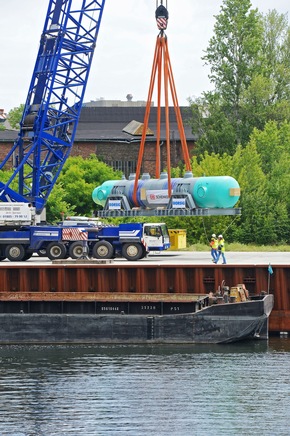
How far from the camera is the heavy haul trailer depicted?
53.1 meters

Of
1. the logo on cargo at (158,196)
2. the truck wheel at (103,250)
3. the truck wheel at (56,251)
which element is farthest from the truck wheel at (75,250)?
the logo on cargo at (158,196)

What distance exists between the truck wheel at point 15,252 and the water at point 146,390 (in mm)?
14005

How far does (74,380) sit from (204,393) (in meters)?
4.40

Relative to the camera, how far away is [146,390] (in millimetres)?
32656

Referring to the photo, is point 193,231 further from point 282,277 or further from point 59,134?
point 282,277

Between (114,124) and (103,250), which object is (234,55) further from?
(103,250)

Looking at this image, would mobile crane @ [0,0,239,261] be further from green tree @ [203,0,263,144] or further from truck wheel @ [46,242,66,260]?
green tree @ [203,0,263,144]

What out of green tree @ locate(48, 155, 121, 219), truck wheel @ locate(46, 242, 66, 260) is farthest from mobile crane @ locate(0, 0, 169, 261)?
green tree @ locate(48, 155, 121, 219)

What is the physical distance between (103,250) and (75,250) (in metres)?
1.45

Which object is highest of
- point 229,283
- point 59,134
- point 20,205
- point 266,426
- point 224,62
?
point 224,62

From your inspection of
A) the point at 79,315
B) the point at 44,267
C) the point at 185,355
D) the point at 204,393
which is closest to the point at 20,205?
the point at 44,267

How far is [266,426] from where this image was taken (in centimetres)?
2892

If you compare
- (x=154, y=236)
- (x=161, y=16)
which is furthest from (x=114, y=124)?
(x=161, y=16)

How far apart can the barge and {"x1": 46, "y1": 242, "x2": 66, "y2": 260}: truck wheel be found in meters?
10.7
